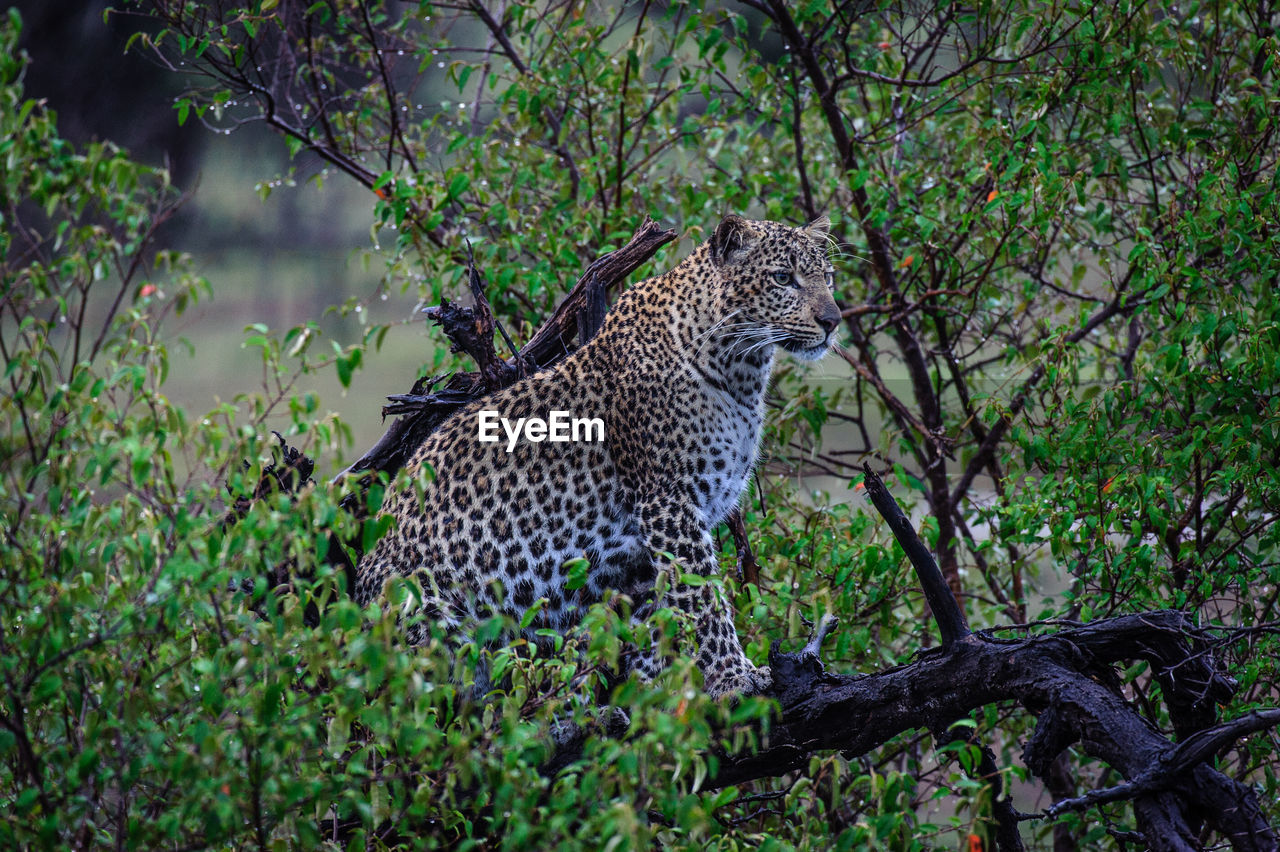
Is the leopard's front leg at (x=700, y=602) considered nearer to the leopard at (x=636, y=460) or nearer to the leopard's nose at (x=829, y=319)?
the leopard at (x=636, y=460)

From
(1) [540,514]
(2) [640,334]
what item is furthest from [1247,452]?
(1) [540,514]

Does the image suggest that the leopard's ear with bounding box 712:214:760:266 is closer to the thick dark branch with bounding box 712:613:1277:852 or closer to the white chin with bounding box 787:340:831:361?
the white chin with bounding box 787:340:831:361

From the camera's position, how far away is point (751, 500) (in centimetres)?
711

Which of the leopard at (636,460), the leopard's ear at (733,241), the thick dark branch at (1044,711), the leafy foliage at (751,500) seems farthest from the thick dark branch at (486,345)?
the thick dark branch at (1044,711)

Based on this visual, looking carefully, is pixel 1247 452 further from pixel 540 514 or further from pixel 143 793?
pixel 143 793

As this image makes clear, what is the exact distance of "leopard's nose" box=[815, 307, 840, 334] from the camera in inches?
233

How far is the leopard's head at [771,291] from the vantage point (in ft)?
19.5

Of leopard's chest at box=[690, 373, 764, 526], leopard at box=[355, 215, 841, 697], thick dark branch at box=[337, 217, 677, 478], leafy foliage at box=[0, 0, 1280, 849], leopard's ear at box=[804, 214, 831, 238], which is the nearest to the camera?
leafy foliage at box=[0, 0, 1280, 849]

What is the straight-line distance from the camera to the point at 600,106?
9008 millimetres

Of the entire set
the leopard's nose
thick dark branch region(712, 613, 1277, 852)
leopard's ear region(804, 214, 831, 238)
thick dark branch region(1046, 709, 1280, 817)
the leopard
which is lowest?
thick dark branch region(1046, 709, 1280, 817)

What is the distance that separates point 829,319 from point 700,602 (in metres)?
1.52

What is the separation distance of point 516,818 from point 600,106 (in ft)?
21.8

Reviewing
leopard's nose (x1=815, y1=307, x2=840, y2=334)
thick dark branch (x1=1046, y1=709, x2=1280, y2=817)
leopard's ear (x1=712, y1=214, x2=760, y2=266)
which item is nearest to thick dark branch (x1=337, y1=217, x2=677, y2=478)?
leopard's ear (x1=712, y1=214, x2=760, y2=266)

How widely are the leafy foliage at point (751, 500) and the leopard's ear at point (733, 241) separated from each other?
4.54 ft
